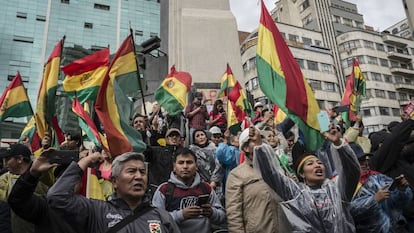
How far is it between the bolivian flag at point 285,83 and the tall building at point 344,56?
108 feet

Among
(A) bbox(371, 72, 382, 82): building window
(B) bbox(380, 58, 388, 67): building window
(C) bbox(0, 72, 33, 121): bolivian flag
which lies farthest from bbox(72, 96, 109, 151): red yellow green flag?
(B) bbox(380, 58, 388, 67): building window

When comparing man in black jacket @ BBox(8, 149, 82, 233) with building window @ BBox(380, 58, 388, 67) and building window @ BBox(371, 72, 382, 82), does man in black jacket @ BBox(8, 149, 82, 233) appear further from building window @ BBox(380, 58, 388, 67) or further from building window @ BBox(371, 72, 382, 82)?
building window @ BBox(380, 58, 388, 67)

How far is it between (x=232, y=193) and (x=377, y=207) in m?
1.37

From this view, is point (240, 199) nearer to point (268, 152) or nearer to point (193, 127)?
point (268, 152)

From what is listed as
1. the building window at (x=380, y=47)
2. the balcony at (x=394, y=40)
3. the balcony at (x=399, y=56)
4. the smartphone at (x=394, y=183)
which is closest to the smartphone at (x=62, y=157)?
the smartphone at (x=394, y=183)

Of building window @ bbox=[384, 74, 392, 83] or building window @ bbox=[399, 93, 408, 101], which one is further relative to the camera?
building window @ bbox=[399, 93, 408, 101]

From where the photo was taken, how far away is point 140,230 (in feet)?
7.29

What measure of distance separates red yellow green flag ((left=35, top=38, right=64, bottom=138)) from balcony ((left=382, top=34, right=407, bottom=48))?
51874mm

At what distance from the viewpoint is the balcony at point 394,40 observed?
1892 inches

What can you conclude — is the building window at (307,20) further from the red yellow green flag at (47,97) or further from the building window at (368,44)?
the red yellow green flag at (47,97)

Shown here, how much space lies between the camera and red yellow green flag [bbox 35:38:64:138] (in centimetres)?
472

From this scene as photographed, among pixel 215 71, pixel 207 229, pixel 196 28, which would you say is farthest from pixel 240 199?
pixel 196 28

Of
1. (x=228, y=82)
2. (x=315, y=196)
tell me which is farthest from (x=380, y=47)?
(x=315, y=196)

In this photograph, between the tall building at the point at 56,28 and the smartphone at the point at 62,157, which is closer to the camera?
the smartphone at the point at 62,157
